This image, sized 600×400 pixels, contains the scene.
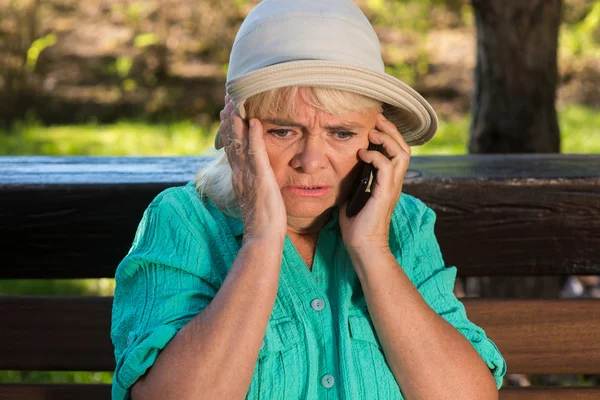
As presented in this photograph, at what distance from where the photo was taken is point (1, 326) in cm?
265

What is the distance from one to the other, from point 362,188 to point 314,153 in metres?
0.17

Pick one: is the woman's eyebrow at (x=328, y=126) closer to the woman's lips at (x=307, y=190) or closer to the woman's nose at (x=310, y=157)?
the woman's nose at (x=310, y=157)

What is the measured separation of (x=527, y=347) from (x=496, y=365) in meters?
0.37

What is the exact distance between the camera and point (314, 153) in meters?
2.25

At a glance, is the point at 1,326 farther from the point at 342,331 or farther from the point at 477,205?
the point at 477,205

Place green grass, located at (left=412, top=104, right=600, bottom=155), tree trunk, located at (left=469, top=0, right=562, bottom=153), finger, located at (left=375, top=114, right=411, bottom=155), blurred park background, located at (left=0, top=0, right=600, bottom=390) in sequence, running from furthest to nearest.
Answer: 1. blurred park background, located at (left=0, top=0, right=600, bottom=390)
2. green grass, located at (left=412, top=104, right=600, bottom=155)
3. tree trunk, located at (left=469, top=0, right=562, bottom=153)
4. finger, located at (left=375, top=114, right=411, bottom=155)

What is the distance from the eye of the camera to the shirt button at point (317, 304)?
2361mm

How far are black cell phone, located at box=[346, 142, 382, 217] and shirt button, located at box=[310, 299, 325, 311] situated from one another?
248 mm

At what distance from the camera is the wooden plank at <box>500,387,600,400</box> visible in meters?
2.69

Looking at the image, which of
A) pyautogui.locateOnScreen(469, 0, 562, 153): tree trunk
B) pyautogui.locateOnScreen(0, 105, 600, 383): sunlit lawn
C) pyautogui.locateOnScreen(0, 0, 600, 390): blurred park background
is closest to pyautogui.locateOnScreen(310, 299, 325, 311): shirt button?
pyautogui.locateOnScreen(469, 0, 562, 153): tree trunk

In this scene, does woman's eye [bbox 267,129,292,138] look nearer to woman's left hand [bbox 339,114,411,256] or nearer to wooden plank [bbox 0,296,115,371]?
woman's left hand [bbox 339,114,411,256]

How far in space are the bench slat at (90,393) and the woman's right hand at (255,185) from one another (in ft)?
2.61

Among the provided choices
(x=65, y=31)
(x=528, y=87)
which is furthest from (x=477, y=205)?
(x=65, y=31)

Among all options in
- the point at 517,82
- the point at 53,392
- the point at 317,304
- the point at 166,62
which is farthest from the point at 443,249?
the point at 166,62
